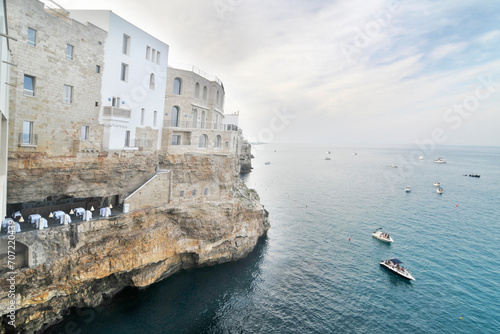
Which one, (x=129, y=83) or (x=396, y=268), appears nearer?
(x=129, y=83)

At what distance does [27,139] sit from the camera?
21562mm

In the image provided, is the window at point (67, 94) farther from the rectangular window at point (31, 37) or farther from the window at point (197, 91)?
the window at point (197, 91)

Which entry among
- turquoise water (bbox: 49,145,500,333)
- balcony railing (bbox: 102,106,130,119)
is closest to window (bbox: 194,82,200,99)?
balcony railing (bbox: 102,106,130,119)

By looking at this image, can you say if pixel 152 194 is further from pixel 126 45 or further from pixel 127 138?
pixel 126 45

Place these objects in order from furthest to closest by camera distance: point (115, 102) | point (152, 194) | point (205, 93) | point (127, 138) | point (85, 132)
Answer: point (205, 93), point (152, 194), point (127, 138), point (115, 102), point (85, 132)

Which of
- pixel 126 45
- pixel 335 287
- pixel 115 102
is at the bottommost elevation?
pixel 335 287

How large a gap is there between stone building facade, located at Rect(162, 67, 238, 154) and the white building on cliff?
65.8 inches

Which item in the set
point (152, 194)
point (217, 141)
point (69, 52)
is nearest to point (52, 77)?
point (69, 52)

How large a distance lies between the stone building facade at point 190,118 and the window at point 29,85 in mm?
14166

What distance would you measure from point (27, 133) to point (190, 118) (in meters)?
19.2

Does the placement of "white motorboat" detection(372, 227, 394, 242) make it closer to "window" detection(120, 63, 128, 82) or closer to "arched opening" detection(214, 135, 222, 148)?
"arched opening" detection(214, 135, 222, 148)

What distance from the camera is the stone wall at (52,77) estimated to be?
804 inches

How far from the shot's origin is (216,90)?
4244cm

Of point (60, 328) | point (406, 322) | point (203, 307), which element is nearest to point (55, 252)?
point (60, 328)
